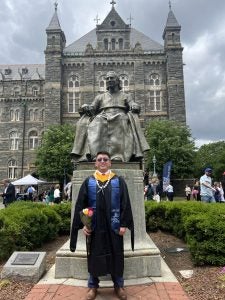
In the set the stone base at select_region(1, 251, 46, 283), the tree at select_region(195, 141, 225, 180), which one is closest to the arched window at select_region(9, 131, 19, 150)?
the tree at select_region(195, 141, 225, 180)

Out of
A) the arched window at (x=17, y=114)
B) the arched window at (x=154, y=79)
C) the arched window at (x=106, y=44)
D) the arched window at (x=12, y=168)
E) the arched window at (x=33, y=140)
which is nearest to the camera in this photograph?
the arched window at (x=154, y=79)

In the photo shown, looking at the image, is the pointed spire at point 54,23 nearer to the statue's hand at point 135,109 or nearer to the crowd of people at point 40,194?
the crowd of people at point 40,194

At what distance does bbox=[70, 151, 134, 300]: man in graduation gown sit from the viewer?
446 cm

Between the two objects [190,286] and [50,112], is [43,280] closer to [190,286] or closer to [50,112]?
[190,286]

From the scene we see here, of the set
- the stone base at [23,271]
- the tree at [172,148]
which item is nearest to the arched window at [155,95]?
the tree at [172,148]

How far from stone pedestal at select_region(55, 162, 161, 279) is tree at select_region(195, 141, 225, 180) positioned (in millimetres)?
49302

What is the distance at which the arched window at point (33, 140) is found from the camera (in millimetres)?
50312

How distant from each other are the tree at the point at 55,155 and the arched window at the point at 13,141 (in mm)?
11944

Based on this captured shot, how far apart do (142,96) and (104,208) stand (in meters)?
40.3

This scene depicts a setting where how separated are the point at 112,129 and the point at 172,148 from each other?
29925 millimetres

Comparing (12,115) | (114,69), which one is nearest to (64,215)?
(114,69)

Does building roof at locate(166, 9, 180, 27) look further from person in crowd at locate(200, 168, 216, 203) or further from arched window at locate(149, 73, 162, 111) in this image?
person in crowd at locate(200, 168, 216, 203)

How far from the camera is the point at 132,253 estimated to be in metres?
5.50

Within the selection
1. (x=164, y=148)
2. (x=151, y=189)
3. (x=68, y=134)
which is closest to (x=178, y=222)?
(x=151, y=189)
